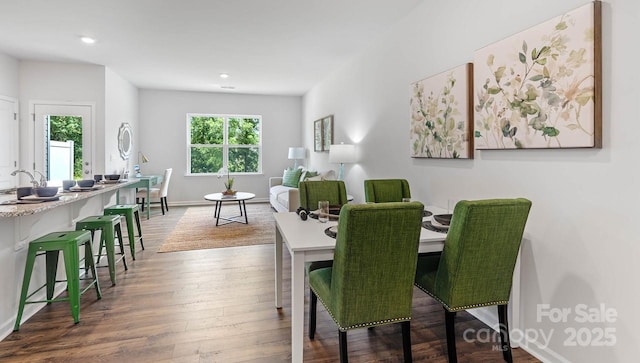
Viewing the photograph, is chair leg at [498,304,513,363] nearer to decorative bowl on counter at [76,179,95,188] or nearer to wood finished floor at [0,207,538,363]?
wood finished floor at [0,207,538,363]

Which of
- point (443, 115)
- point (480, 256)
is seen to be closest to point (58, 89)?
point (443, 115)

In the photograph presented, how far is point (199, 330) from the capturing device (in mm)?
2285

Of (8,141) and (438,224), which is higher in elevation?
(8,141)

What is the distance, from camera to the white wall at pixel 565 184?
1539 millimetres

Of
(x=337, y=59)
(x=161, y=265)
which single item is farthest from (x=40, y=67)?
(x=337, y=59)

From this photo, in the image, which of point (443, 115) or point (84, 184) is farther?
point (84, 184)

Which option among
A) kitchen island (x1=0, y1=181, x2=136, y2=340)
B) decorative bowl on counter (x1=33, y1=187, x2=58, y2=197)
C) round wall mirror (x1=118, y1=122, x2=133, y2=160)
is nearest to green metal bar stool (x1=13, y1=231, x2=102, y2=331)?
kitchen island (x1=0, y1=181, x2=136, y2=340)

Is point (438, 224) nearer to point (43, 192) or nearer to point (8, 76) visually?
point (43, 192)

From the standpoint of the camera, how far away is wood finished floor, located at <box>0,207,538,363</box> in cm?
200

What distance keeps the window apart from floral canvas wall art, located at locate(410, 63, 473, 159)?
5467 mm

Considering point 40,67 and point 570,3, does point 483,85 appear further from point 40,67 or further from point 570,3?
point 40,67

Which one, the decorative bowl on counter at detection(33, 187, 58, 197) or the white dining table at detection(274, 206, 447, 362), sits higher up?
the decorative bowl on counter at detection(33, 187, 58, 197)

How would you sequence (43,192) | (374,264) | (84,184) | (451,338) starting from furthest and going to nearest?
(84,184) < (43,192) < (451,338) < (374,264)

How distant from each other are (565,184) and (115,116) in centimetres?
645
